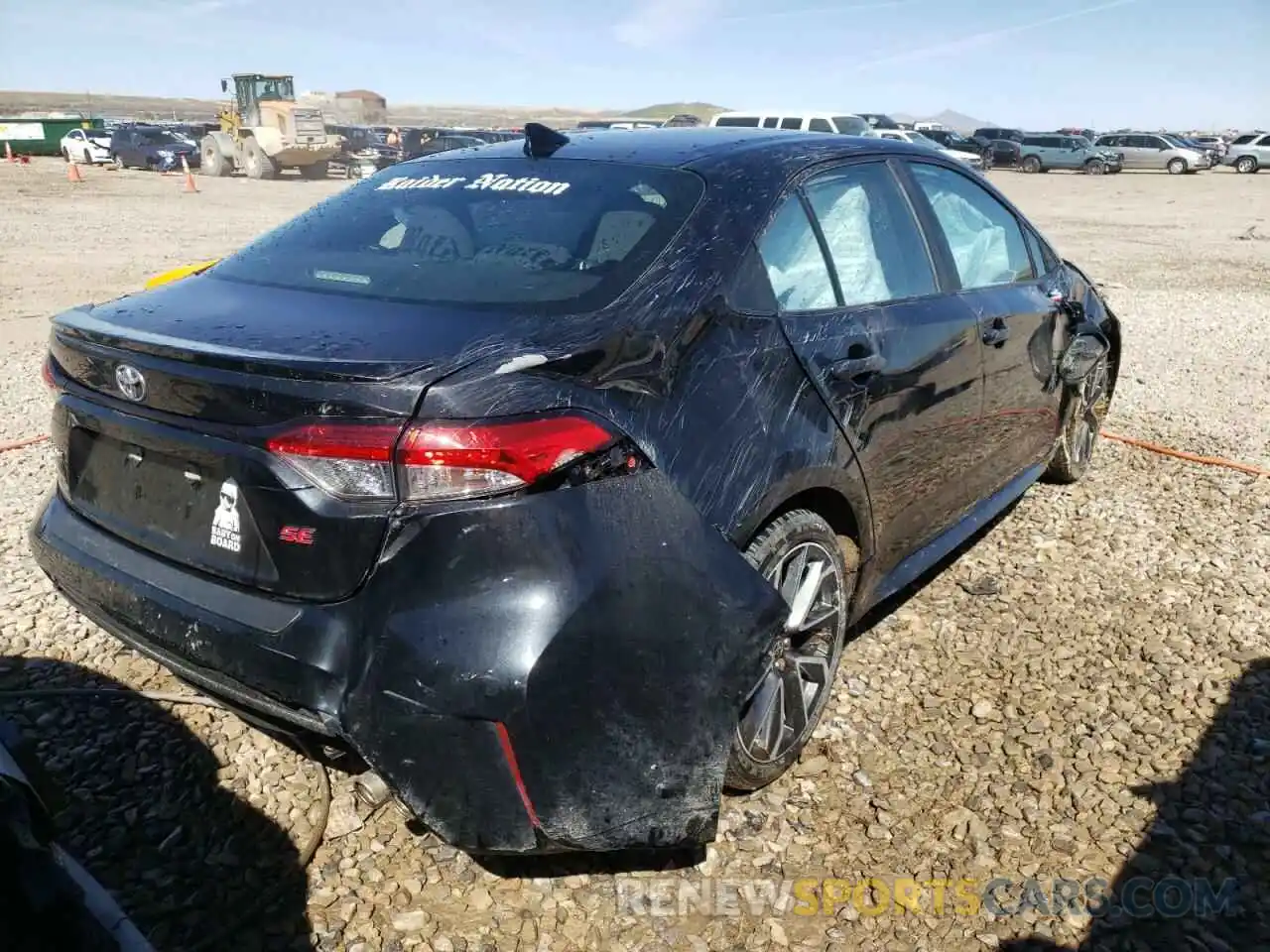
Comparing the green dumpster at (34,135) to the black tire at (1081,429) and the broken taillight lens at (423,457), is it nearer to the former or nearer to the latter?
the black tire at (1081,429)

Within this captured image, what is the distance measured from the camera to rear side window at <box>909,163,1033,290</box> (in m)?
3.55

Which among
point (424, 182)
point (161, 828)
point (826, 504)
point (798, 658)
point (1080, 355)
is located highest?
point (424, 182)

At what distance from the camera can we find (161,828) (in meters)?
2.54

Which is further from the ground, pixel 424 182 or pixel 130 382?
pixel 424 182

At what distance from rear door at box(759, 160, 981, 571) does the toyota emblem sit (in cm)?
153

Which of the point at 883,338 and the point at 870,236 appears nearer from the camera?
the point at 883,338

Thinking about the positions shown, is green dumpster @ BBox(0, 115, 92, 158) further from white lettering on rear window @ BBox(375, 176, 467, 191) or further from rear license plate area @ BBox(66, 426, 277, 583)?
rear license plate area @ BBox(66, 426, 277, 583)

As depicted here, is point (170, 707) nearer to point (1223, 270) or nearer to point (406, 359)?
point (406, 359)

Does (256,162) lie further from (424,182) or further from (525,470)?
(525,470)

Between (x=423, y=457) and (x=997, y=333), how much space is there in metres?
2.46

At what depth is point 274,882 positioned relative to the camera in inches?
93.5

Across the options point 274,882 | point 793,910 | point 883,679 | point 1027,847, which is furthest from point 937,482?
point 274,882

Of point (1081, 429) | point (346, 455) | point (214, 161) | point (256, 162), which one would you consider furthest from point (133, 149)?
point (346, 455)

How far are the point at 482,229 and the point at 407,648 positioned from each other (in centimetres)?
131
